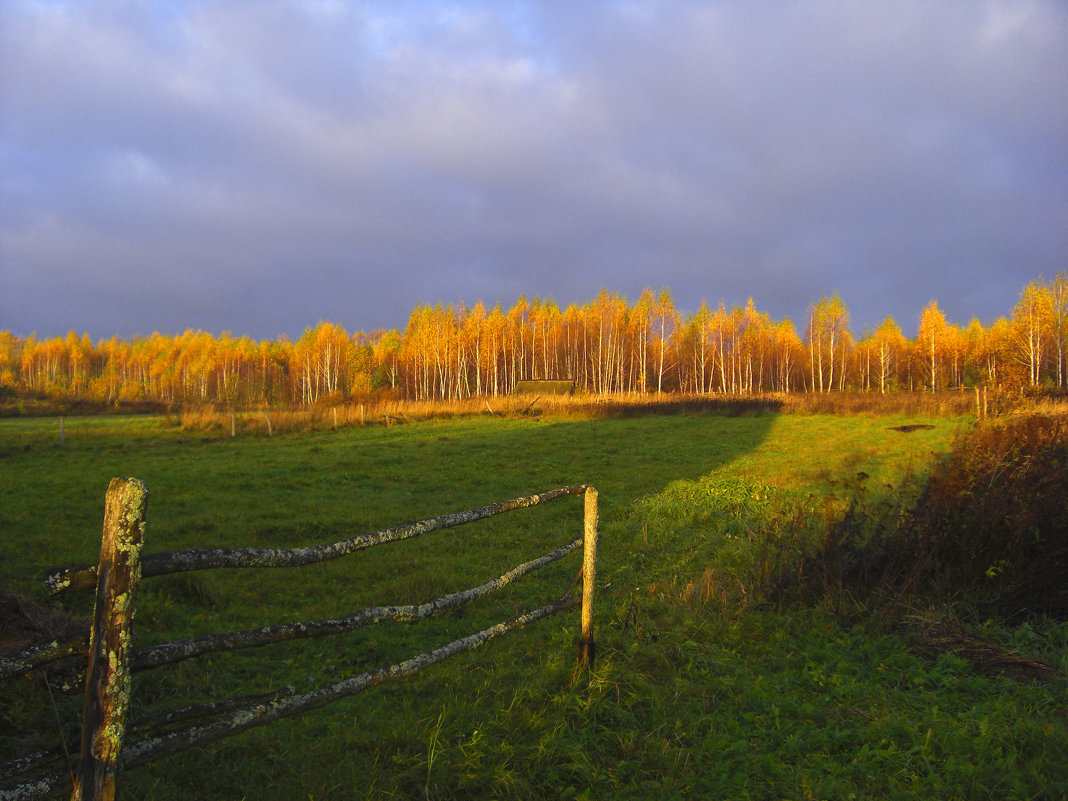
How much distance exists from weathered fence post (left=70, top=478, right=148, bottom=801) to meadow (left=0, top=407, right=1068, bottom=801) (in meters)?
1.15

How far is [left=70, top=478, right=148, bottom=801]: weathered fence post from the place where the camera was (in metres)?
2.01

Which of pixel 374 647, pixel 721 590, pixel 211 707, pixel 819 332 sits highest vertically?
pixel 819 332

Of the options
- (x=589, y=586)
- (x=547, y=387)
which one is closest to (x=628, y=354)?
(x=547, y=387)

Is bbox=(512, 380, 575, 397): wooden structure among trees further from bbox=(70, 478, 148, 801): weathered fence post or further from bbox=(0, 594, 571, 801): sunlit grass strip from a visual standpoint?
bbox=(70, 478, 148, 801): weathered fence post

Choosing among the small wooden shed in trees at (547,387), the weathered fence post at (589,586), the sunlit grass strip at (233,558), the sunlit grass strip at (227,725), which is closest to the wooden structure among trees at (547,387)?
the small wooden shed in trees at (547,387)

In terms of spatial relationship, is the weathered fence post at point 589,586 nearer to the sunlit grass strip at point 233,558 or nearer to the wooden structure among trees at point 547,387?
the sunlit grass strip at point 233,558

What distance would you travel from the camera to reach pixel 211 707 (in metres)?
2.59

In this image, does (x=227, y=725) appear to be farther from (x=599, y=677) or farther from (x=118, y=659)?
(x=599, y=677)

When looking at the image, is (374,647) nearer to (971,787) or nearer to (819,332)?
(971,787)

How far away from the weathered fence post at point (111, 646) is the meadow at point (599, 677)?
115cm

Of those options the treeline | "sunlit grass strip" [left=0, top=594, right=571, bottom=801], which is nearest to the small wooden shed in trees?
the treeline

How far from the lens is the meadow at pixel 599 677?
10.2ft

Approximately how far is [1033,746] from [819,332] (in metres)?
63.2

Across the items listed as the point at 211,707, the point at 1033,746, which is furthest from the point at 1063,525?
the point at 211,707
